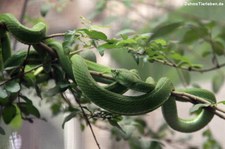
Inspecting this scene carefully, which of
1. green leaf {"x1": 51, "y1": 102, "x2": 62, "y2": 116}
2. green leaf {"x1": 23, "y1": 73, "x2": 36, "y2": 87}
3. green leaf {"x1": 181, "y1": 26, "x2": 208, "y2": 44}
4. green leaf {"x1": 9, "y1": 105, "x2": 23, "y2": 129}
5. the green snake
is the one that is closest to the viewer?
the green snake

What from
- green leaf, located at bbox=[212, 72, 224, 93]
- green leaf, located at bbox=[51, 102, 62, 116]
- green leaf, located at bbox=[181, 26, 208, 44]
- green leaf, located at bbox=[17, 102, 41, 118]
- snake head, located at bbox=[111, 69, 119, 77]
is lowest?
green leaf, located at bbox=[51, 102, 62, 116]

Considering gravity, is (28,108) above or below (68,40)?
below

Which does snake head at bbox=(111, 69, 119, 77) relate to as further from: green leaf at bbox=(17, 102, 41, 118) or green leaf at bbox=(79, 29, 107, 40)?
green leaf at bbox=(17, 102, 41, 118)

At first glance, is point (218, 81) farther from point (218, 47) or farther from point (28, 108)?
point (28, 108)

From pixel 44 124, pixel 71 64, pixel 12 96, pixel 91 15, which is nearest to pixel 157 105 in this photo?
pixel 71 64

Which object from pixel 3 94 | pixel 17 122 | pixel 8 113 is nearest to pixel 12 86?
pixel 3 94

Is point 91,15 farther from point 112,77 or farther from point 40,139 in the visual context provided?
point 112,77

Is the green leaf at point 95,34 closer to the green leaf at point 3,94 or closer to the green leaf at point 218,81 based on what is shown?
the green leaf at point 3,94

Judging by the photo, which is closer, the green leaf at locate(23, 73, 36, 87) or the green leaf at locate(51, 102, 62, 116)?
the green leaf at locate(23, 73, 36, 87)

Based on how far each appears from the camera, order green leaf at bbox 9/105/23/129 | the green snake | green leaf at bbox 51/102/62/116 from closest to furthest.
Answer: the green snake
green leaf at bbox 9/105/23/129
green leaf at bbox 51/102/62/116

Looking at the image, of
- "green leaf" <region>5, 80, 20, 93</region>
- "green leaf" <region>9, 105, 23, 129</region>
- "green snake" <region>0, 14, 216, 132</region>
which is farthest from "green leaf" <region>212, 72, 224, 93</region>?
"green leaf" <region>5, 80, 20, 93</region>
